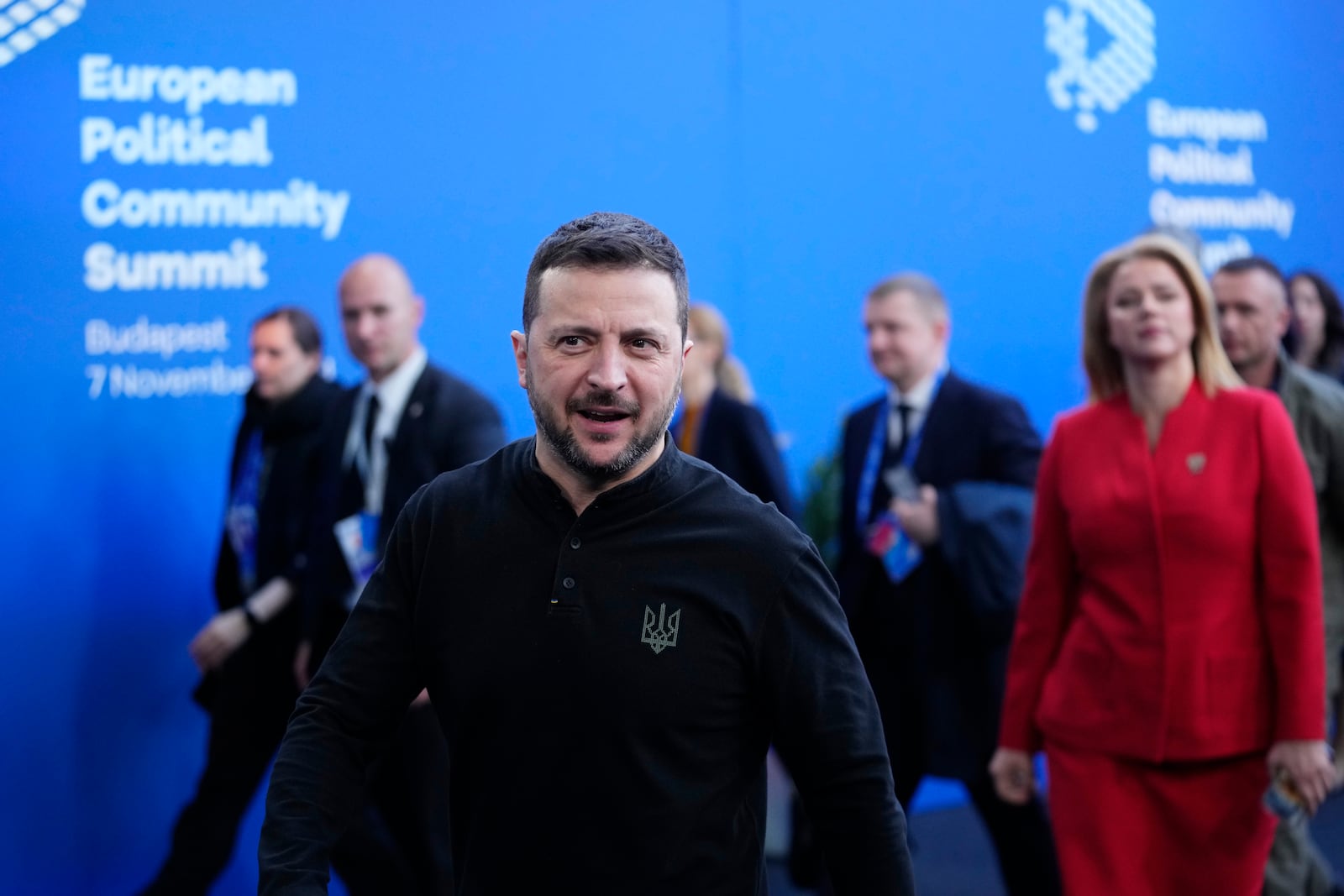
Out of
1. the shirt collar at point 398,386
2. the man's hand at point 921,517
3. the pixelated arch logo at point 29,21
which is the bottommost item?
the man's hand at point 921,517

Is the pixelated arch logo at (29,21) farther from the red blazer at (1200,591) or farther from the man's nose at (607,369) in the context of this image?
the man's nose at (607,369)

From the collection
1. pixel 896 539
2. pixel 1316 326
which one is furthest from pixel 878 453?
pixel 1316 326

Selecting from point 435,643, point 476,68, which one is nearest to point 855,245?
point 476,68

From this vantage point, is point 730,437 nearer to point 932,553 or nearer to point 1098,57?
point 932,553

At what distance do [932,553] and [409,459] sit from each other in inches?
59.7

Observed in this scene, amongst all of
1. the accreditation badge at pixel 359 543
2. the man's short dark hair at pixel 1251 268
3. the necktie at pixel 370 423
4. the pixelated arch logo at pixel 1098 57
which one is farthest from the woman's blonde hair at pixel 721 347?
the pixelated arch logo at pixel 1098 57

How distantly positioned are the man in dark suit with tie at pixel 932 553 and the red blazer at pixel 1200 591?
0.78 m

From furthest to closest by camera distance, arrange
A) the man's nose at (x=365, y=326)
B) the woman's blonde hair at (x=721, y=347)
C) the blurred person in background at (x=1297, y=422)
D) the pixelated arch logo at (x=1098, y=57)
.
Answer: the pixelated arch logo at (x=1098, y=57)
the woman's blonde hair at (x=721, y=347)
the man's nose at (x=365, y=326)
the blurred person in background at (x=1297, y=422)

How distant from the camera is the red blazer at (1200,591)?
3332mm

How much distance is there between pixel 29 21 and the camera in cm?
489

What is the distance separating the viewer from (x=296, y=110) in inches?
211

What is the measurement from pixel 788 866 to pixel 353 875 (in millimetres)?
1709

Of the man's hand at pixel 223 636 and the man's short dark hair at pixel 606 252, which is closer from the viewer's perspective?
the man's short dark hair at pixel 606 252

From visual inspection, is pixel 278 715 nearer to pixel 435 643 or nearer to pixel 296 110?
pixel 296 110
